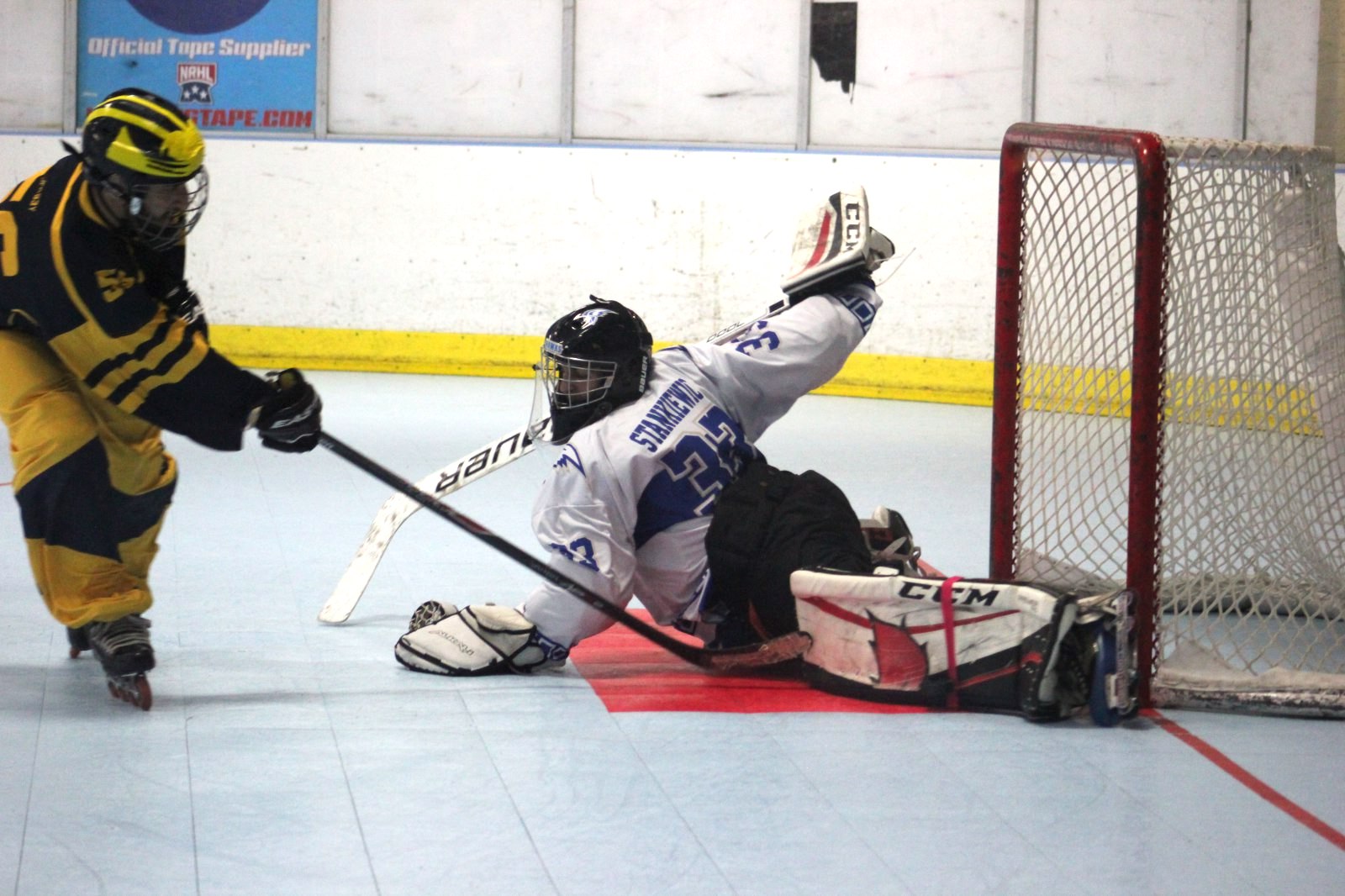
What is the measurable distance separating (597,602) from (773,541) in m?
0.41

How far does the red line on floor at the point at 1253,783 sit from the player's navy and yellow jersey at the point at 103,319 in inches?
77.2

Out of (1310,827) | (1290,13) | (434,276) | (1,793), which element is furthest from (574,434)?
(1290,13)

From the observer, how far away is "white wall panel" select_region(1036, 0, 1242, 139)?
894 centimetres

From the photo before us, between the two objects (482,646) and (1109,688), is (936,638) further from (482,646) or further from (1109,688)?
(482,646)

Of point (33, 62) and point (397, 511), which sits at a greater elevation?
point (33, 62)

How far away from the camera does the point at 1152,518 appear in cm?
342

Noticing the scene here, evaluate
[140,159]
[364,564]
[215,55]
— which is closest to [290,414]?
[140,159]

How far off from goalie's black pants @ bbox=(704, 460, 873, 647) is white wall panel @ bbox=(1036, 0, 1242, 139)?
19.8ft

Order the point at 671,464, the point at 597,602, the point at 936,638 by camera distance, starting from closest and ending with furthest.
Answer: the point at 936,638, the point at 597,602, the point at 671,464

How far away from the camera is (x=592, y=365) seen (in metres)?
3.63

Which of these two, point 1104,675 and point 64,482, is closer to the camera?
point 1104,675

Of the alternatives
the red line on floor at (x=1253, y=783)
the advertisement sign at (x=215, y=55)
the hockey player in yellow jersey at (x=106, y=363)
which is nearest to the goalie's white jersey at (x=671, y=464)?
the hockey player in yellow jersey at (x=106, y=363)

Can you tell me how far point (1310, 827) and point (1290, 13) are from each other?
7075 millimetres

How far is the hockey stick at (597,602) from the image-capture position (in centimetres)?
349
